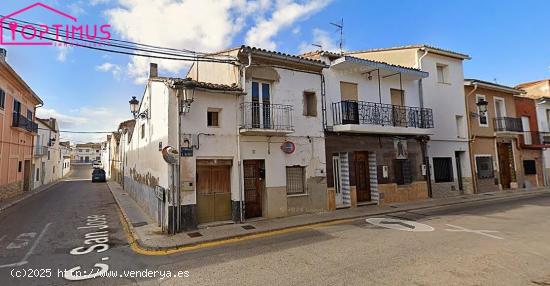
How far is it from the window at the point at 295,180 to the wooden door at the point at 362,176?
10.4 feet

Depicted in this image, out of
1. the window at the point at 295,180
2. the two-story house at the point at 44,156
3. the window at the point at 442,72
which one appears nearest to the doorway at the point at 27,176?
the two-story house at the point at 44,156

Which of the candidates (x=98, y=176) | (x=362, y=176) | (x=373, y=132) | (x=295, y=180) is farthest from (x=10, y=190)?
(x=373, y=132)

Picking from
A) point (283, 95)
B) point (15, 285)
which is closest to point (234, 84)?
point (283, 95)

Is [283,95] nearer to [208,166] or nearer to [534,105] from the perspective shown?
[208,166]

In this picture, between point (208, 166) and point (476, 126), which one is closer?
point (208, 166)

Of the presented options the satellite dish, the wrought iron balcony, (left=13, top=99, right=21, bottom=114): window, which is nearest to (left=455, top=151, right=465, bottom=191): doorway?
the wrought iron balcony

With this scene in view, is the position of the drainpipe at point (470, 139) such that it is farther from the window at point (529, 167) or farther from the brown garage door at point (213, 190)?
the brown garage door at point (213, 190)

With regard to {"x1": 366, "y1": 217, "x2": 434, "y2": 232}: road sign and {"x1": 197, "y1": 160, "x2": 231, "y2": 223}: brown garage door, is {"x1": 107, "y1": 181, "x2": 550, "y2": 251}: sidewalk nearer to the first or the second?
Result: {"x1": 197, "y1": 160, "x2": 231, "y2": 223}: brown garage door

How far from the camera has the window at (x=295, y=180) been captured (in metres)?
11.0

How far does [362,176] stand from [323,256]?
25.9ft

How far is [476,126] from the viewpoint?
1723 centimetres

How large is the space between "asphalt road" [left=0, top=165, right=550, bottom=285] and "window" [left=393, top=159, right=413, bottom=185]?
4.15 metres

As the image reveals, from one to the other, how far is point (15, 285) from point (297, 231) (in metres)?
6.30

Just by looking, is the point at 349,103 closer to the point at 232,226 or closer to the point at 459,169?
the point at 232,226
